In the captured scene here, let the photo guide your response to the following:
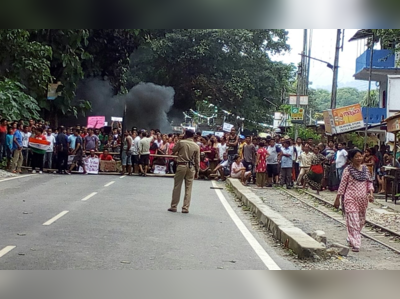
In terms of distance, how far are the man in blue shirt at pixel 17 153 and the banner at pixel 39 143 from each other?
63cm

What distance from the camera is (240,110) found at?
38.9 meters

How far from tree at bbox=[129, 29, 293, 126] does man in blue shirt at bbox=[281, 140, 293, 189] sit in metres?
15.3

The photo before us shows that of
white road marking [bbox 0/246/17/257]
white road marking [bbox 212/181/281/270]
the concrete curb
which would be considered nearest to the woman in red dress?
white road marking [bbox 212/181/281/270]

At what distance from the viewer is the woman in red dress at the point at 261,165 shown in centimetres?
2053

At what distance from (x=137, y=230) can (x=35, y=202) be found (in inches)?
161

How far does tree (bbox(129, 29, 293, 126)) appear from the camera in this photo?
117 ft

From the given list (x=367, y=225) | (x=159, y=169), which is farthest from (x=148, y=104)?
(x=367, y=225)

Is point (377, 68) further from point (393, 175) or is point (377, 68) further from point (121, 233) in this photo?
point (121, 233)

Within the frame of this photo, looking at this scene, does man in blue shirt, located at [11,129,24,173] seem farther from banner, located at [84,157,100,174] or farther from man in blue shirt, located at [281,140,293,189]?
man in blue shirt, located at [281,140,293,189]

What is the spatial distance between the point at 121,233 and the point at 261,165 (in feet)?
36.3

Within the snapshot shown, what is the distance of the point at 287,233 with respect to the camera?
977cm

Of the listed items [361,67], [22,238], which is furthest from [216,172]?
[22,238]

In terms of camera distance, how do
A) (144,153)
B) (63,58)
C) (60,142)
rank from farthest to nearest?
(63,58), (144,153), (60,142)
